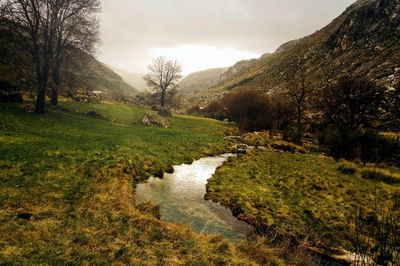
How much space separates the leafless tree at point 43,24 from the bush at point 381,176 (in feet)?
97.5

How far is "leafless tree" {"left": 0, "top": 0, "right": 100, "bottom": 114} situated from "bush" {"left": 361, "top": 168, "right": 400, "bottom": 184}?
29.7m

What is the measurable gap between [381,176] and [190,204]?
1440cm

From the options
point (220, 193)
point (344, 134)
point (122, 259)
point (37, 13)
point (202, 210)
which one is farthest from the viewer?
point (344, 134)

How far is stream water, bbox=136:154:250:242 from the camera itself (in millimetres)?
7332

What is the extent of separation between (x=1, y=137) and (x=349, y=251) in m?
18.0

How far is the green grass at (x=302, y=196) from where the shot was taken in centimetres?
736

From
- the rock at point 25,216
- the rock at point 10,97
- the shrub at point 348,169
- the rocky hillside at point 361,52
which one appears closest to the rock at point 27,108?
the rock at point 10,97

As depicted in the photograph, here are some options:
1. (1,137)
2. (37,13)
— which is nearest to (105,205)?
(1,137)

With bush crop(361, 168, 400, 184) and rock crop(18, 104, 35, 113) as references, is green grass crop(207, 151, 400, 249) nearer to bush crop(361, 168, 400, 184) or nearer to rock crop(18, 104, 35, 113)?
bush crop(361, 168, 400, 184)

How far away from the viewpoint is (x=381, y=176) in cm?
1279

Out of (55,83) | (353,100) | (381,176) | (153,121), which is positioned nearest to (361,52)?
(353,100)

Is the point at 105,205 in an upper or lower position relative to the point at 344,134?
lower

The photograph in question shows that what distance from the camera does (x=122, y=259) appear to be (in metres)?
4.53

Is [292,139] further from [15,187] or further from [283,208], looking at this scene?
[15,187]
